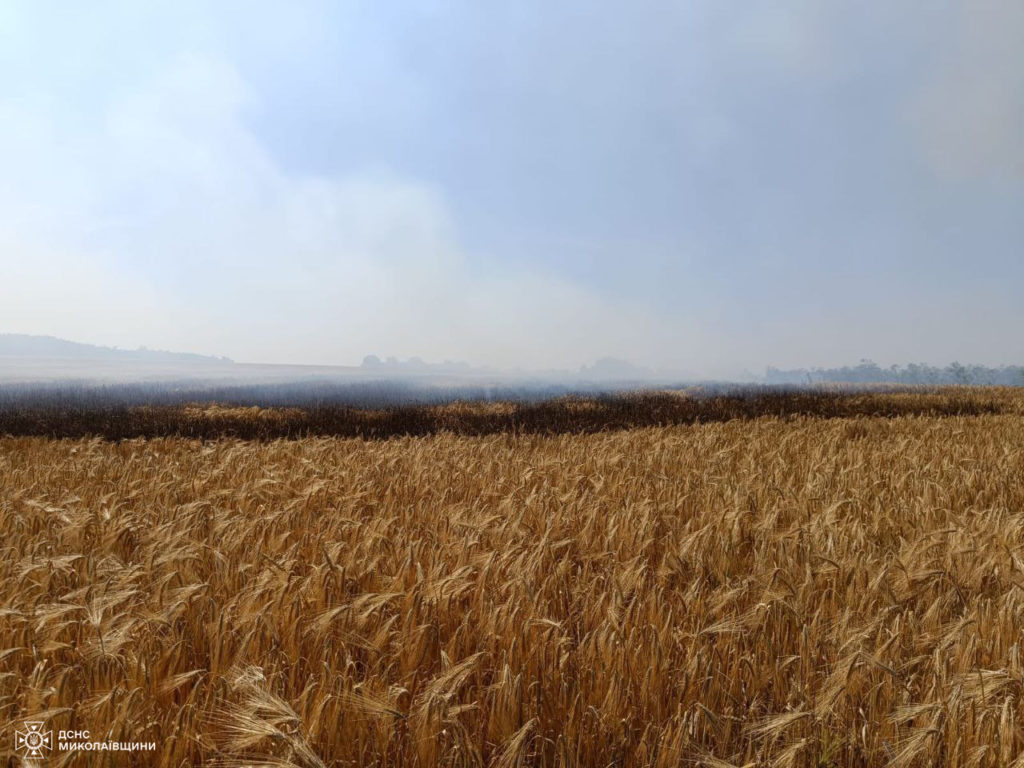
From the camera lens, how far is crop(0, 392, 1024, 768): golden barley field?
1.63 metres

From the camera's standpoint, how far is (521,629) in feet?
7.35

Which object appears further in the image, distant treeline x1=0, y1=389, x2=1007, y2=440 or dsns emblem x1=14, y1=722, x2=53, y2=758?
distant treeline x1=0, y1=389, x2=1007, y2=440

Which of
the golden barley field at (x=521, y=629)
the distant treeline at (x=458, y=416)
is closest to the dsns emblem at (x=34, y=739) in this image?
the golden barley field at (x=521, y=629)

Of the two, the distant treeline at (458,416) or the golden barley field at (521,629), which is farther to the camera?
the distant treeline at (458,416)

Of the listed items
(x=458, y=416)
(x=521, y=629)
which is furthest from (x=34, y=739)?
(x=458, y=416)

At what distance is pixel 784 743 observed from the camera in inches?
66.0

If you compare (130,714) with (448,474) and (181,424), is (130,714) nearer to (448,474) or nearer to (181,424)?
(448,474)

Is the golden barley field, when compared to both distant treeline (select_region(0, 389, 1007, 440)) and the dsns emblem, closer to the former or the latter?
the dsns emblem

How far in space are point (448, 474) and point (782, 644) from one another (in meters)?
4.46

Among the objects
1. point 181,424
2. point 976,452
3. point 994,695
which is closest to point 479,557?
point 994,695

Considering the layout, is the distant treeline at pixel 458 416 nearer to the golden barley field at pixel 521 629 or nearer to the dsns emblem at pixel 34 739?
the golden barley field at pixel 521 629

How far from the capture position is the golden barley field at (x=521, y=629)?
5.34 ft

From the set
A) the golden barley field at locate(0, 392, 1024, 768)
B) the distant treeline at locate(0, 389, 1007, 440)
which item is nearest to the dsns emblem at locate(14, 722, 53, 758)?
the golden barley field at locate(0, 392, 1024, 768)

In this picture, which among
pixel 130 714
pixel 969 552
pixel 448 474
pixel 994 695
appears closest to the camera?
pixel 130 714
